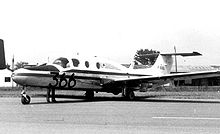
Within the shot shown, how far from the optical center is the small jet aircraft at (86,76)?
59.2ft

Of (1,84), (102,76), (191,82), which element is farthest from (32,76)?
(191,82)

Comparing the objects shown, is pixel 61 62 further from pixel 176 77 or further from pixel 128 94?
pixel 176 77

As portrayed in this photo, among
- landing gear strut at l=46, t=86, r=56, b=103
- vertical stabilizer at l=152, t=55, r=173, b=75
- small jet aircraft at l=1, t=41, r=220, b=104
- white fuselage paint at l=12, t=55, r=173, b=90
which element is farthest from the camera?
vertical stabilizer at l=152, t=55, r=173, b=75

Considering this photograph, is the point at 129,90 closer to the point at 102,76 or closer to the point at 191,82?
the point at 102,76

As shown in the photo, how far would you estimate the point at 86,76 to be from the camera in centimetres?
2047

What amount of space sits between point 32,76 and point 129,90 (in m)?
6.10

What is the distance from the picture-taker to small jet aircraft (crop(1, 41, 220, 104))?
1803 centimetres

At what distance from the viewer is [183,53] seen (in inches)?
906

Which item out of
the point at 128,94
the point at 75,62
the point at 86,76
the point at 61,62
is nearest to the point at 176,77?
the point at 128,94

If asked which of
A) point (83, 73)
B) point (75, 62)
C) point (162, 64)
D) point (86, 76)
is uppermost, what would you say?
point (75, 62)

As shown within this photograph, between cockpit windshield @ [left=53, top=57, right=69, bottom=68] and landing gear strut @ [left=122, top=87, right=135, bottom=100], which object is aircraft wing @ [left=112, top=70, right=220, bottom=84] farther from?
cockpit windshield @ [left=53, top=57, right=69, bottom=68]

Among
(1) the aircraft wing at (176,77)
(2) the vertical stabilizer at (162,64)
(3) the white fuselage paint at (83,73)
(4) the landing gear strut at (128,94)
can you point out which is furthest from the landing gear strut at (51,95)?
(2) the vertical stabilizer at (162,64)

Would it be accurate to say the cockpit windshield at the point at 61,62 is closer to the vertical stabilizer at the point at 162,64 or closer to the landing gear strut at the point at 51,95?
the landing gear strut at the point at 51,95

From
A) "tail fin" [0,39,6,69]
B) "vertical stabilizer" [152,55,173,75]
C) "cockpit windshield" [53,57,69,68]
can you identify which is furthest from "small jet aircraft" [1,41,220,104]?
"tail fin" [0,39,6,69]
